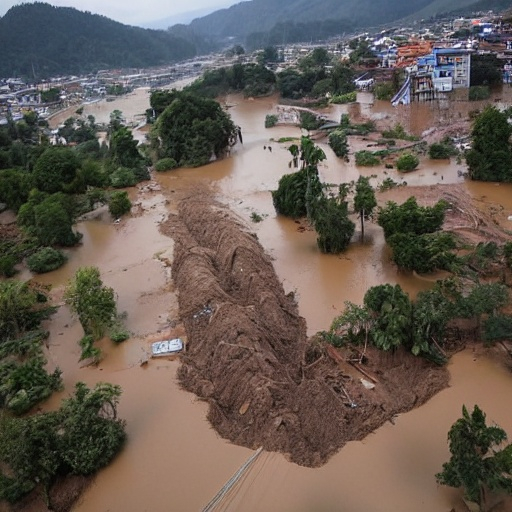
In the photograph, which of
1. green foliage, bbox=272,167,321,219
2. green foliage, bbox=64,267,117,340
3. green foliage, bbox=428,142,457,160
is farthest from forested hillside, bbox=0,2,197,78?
green foliage, bbox=64,267,117,340

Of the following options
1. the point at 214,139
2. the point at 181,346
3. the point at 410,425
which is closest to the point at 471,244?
the point at 410,425

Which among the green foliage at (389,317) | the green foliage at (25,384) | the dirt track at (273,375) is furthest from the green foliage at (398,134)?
the green foliage at (25,384)

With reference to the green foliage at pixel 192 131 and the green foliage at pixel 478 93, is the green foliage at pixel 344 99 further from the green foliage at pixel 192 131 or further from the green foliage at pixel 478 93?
the green foliage at pixel 192 131

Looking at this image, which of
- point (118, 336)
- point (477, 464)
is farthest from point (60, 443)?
point (477, 464)

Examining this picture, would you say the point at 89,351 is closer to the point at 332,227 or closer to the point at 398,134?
the point at 332,227

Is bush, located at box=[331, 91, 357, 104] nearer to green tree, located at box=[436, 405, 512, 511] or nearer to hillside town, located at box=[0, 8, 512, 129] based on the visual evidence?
hillside town, located at box=[0, 8, 512, 129]

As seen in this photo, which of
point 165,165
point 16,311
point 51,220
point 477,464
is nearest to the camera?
point 477,464

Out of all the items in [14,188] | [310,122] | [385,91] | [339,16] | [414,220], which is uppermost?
[339,16]
